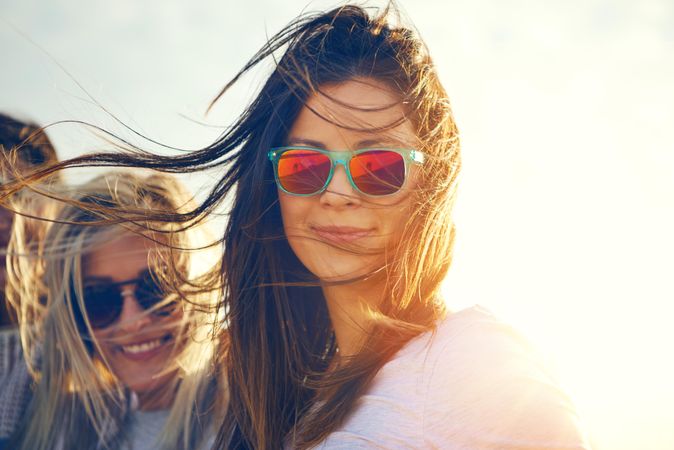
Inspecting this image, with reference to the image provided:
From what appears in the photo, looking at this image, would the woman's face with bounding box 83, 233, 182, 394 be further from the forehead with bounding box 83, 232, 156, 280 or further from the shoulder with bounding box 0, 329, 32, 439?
the shoulder with bounding box 0, 329, 32, 439

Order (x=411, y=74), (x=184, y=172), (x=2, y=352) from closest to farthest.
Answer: (x=411, y=74), (x=184, y=172), (x=2, y=352)

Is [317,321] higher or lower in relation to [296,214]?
lower

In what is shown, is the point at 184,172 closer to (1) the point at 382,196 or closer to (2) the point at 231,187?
(2) the point at 231,187

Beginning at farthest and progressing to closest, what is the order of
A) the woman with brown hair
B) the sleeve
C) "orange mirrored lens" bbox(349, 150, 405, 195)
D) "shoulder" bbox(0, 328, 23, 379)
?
"shoulder" bbox(0, 328, 23, 379) < "orange mirrored lens" bbox(349, 150, 405, 195) < the woman with brown hair < the sleeve

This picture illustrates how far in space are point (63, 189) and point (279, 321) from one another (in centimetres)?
136

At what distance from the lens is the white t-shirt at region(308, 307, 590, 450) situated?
149 cm

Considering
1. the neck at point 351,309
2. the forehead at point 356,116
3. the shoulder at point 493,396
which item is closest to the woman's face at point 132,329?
the neck at point 351,309

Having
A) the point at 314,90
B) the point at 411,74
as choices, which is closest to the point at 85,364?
the point at 314,90

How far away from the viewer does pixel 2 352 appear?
3.47 m

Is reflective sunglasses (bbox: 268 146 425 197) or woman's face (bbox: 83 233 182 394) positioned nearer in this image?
reflective sunglasses (bbox: 268 146 425 197)

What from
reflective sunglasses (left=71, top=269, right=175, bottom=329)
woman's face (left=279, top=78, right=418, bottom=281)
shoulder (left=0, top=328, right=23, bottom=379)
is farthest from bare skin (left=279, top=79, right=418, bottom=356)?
shoulder (left=0, top=328, right=23, bottom=379)

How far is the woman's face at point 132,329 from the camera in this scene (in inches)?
118

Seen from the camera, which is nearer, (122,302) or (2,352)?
(122,302)

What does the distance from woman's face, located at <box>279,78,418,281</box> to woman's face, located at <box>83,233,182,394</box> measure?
1274 mm
